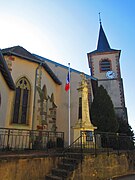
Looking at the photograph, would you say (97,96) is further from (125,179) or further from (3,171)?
(3,171)

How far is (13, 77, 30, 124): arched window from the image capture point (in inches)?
439

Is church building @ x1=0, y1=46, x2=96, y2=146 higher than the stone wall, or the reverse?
church building @ x1=0, y1=46, x2=96, y2=146

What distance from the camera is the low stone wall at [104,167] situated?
6.38m

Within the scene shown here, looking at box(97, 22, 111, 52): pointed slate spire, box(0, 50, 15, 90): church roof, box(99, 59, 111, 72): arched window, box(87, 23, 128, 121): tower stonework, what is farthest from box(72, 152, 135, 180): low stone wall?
box(97, 22, 111, 52): pointed slate spire

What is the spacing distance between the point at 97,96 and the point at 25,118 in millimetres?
8881

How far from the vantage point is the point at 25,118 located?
11438 millimetres

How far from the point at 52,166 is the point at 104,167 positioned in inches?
90.8

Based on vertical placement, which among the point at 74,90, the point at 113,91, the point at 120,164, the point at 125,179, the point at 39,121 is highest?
the point at 113,91

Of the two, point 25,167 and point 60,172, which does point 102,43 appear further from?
point 25,167

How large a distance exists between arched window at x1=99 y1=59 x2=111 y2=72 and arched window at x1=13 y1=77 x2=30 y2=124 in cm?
1756

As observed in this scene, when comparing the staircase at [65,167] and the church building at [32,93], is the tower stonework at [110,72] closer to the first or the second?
the church building at [32,93]

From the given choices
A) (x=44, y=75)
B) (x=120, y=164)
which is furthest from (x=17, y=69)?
(x=120, y=164)

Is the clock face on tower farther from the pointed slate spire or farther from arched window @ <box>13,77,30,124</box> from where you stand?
arched window @ <box>13,77,30,124</box>

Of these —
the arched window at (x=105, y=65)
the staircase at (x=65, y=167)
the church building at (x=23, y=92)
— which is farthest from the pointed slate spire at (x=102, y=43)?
the staircase at (x=65, y=167)
